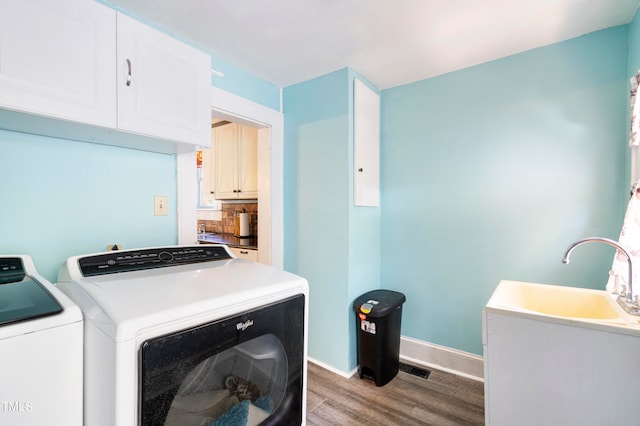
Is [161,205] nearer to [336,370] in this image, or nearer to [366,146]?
[366,146]

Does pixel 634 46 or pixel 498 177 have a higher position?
pixel 634 46

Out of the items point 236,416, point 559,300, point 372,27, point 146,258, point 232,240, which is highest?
point 372,27

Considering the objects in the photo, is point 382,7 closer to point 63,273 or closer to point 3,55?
point 3,55

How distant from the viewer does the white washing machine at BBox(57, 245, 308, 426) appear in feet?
2.64

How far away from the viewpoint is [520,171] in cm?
201

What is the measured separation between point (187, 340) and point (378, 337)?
59.2 inches

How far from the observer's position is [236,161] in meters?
3.34

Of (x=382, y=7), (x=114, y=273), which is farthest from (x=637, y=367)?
(x=114, y=273)

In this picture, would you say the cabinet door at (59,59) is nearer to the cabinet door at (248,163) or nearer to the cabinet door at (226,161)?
the cabinet door at (248,163)

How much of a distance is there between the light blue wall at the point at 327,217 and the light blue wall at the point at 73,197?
102 cm

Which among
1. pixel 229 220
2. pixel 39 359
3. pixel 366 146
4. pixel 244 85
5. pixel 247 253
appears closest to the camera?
pixel 39 359

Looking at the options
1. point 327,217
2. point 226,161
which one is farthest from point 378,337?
point 226,161

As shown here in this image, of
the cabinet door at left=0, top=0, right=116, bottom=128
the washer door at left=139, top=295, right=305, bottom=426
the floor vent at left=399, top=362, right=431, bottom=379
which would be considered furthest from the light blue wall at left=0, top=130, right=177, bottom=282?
the floor vent at left=399, top=362, right=431, bottom=379

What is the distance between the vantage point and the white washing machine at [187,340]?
803mm
